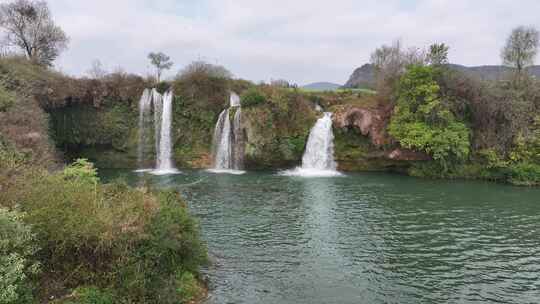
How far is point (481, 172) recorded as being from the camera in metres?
26.0

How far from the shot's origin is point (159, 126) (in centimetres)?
3177

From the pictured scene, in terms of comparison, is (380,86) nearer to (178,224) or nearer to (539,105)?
(539,105)

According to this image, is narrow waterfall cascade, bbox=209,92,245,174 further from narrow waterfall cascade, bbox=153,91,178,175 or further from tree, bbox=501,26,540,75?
tree, bbox=501,26,540,75

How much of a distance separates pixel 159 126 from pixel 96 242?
2583cm

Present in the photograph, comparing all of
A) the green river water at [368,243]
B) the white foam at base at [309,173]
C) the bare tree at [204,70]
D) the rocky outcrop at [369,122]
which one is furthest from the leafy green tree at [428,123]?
the bare tree at [204,70]

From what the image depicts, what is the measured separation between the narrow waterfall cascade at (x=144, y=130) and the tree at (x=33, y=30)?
12.1 metres

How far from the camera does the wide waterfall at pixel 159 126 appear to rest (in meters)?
31.7

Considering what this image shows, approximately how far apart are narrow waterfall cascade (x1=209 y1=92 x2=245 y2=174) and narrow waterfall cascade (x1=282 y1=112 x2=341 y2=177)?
4469 mm

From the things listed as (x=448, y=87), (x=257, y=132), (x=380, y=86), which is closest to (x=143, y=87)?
(x=257, y=132)

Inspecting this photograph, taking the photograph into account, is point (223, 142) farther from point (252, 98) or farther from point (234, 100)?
point (252, 98)

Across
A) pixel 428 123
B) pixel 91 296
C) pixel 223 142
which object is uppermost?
pixel 428 123

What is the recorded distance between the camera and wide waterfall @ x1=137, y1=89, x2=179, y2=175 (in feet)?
104

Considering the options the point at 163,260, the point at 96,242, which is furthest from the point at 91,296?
the point at 163,260

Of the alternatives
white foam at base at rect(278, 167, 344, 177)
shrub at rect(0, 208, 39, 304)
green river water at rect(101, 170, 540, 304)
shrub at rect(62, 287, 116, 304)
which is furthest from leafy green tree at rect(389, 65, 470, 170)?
shrub at rect(0, 208, 39, 304)
